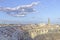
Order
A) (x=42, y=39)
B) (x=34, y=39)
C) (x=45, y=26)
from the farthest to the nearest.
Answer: (x=45, y=26) < (x=34, y=39) < (x=42, y=39)

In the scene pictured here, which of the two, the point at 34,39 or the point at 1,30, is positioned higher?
the point at 1,30

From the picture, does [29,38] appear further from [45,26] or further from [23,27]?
[45,26]

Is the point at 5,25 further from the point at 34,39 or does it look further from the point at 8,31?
the point at 34,39

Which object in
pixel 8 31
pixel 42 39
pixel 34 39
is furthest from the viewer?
pixel 8 31

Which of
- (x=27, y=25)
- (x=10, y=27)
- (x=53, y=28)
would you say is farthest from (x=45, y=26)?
(x=10, y=27)

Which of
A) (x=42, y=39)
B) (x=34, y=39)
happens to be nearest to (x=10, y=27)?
(x=34, y=39)

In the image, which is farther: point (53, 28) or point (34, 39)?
point (53, 28)

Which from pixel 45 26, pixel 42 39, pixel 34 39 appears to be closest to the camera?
pixel 42 39

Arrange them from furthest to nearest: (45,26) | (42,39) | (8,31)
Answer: (45,26)
(8,31)
(42,39)

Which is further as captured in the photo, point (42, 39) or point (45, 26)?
point (45, 26)
